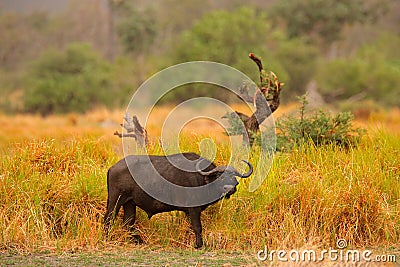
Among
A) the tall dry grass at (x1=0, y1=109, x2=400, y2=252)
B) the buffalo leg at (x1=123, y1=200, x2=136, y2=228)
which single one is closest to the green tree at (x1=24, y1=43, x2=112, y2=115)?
the tall dry grass at (x1=0, y1=109, x2=400, y2=252)

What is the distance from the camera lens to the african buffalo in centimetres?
702

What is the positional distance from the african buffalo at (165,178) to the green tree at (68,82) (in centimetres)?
2147

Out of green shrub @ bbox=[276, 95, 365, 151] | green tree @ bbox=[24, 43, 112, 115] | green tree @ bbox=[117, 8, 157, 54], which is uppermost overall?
green tree @ bbox=[117, 8, 157, 54]

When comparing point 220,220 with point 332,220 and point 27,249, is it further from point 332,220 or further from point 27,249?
point 27,249

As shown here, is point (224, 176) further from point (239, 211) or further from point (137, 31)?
point (137, 31)

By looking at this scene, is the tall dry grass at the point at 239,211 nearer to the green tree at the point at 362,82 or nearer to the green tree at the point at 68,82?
the green tree at the point at 68,82

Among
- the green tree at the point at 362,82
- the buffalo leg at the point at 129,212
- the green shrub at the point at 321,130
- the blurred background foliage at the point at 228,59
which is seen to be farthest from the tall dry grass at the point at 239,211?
the green tree at the point at 362,82

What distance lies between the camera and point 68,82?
95.3 feet

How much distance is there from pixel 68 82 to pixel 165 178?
22768 millimetres

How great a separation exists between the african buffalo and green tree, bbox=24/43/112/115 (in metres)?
21.5

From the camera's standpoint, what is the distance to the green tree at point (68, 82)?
28373 mm

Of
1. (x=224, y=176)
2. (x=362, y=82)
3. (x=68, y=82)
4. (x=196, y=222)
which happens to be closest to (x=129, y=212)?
(x=196, y=222)

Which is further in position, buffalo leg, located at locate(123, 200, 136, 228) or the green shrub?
the green shrub

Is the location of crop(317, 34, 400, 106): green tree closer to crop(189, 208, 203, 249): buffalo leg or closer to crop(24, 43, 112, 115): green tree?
crop(24, 43, 112, 115): green tree
